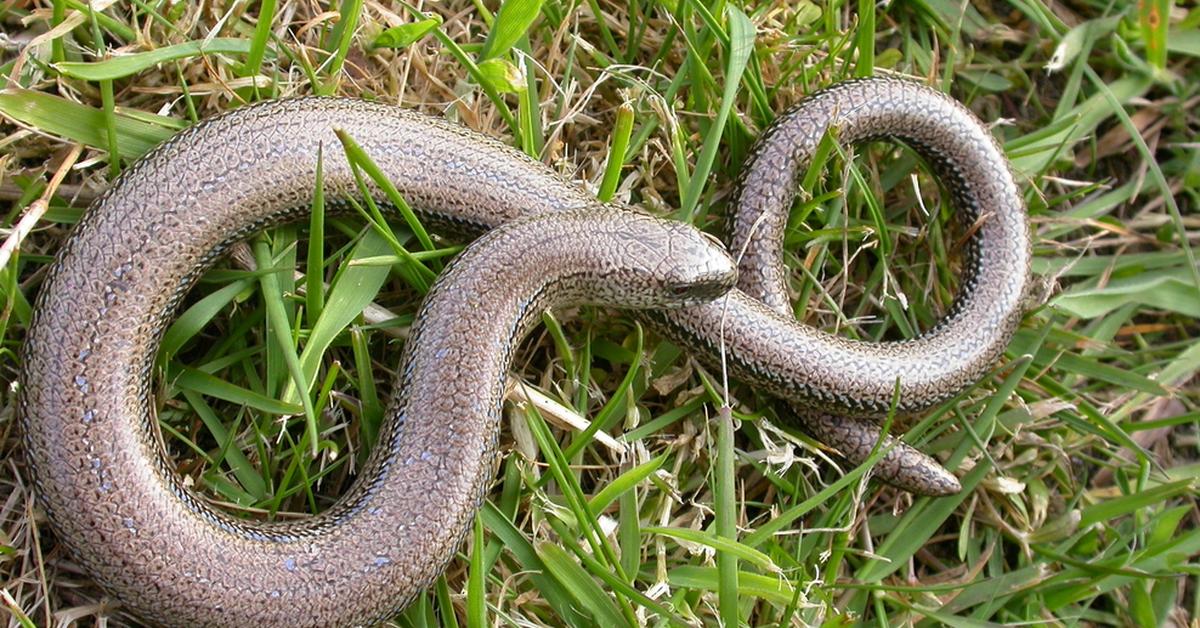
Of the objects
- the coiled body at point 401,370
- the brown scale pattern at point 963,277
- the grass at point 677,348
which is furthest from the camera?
the brown scale pattern at point 963,277

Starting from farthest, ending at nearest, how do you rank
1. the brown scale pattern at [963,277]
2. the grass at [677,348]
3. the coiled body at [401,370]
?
the brown scale pattern at [963,277] → the grass at [677,348] → the coiled body at [401,370]

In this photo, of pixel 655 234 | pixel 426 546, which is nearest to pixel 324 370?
pixel 426 546

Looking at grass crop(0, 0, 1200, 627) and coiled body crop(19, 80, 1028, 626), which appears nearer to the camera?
coiled body crop(19, 80, 1028, 626)

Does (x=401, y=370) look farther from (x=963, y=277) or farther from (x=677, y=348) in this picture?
(x=963, y=277)

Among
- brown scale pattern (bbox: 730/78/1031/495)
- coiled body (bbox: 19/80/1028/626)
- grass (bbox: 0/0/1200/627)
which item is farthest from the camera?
brown scale pattern (bbox: 730/78/1031/495)

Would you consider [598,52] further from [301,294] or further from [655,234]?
[301,294]

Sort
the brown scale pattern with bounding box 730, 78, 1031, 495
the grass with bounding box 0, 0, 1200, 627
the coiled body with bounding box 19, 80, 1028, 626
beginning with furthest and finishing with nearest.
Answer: the brown scale pattern with bounding box 730, 78, 1031, 495
the grass with bounding box 0, 0, 1200, 627
the coiled body with bounding box 19, 80, 1028, 626
